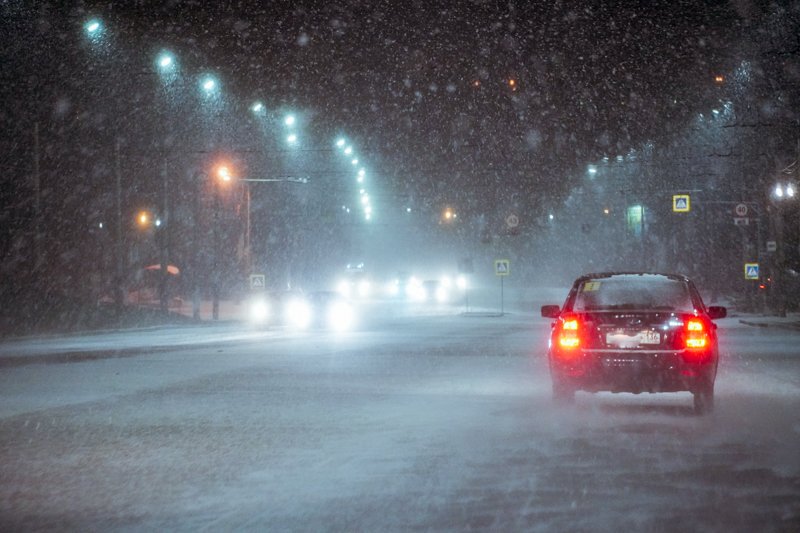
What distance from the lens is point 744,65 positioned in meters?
56.8

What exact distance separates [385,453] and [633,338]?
3997mm

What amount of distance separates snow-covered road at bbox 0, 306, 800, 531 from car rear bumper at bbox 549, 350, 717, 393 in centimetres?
39

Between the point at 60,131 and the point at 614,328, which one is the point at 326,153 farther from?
the point at 614,328

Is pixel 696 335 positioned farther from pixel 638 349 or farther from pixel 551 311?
pixel 551 311

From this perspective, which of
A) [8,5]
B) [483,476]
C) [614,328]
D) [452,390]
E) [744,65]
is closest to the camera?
[483,476]

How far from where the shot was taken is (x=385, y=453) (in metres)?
9.73

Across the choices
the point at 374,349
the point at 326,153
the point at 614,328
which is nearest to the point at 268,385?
the point at 614,328

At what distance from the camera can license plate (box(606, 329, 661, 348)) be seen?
487 inches

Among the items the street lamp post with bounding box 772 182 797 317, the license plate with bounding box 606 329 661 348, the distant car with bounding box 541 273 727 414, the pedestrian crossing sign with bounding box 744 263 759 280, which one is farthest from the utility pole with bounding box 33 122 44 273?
the license plate with bounding box 606 329 661 348

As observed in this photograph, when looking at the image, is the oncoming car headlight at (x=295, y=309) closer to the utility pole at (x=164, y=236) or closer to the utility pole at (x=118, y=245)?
the utility pole at (x=164, y=236)

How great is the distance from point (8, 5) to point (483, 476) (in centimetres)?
4301

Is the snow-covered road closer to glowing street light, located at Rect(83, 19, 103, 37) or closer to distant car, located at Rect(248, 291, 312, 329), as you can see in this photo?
glowing street light, located at Rect(83, 19, 103, 37)

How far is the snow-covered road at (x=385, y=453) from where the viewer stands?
23.4ft

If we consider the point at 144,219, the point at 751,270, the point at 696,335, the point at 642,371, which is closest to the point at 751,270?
the point at 751,270
